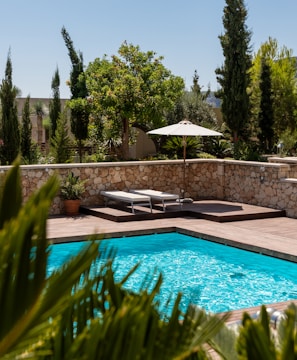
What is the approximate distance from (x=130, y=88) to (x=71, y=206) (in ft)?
27.2

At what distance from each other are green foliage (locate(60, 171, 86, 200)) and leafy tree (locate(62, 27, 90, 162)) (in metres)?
11.2

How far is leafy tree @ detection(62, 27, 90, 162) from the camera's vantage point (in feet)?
88.3

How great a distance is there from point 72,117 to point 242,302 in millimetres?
19690

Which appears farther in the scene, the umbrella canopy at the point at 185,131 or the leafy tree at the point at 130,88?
the leafy tree at the point at 130,88

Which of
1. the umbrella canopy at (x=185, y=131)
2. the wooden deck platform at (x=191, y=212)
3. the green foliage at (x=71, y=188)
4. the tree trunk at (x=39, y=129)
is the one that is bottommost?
the wooden deck platform at (x=191, y=212)

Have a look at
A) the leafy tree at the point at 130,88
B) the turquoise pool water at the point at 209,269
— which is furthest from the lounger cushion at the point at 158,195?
the leafy tree at the point at 130,88

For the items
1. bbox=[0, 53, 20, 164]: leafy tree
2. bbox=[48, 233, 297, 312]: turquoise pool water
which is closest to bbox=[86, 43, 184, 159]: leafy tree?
bbox=[0, 53, 20, 164]: leafy tree

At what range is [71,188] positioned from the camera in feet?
47.5

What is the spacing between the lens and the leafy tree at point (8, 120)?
18.2 metres

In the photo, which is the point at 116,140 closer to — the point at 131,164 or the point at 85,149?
the point at 85,149

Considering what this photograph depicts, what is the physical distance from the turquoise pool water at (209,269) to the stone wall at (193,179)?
3.08m

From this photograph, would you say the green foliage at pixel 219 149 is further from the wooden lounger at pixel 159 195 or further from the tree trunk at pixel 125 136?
the wooden lounger at pixel 159 195

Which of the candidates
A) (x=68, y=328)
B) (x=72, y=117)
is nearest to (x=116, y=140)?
(x=72, y=117)

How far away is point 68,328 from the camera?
1613mm
